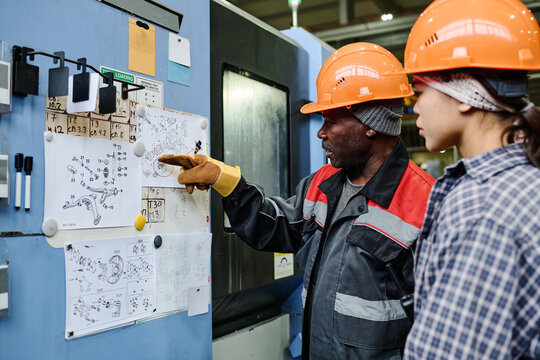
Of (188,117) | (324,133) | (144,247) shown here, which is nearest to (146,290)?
(144,247)

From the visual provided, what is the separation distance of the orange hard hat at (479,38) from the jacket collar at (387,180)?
478mm

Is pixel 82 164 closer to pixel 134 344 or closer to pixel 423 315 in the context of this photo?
pixel 134 344

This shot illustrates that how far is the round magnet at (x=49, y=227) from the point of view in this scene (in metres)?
0.92

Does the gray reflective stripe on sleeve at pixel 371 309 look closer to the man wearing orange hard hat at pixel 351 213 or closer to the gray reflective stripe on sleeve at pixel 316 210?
the man wearing orange hard hat at pixel 351 213

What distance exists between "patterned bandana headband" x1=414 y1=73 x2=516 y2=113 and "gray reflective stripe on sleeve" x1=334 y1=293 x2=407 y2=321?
649 mm

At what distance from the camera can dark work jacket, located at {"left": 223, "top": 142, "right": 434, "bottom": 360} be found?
1243 mm

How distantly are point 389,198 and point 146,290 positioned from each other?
2.41 feet

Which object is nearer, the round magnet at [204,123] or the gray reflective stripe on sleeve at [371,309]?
the gray reflective stripe on sleeve at [371,309]

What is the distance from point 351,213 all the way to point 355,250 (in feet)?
0.38

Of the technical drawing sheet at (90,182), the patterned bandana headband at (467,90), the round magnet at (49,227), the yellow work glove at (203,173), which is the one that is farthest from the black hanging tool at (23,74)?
the patterned bandana headband at (467,90)

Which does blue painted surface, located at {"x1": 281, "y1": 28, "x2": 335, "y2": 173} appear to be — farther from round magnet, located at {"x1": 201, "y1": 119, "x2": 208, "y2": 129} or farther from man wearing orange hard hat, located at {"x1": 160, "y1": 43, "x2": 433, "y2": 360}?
round magnet, located at {"x1": 201, "y1": 119, "x2": 208, "y2": 129}

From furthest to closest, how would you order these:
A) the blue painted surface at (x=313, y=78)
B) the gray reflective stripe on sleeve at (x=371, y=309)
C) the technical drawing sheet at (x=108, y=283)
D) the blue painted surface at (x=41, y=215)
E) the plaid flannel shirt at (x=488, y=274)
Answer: the blue painted surface at (x=313, y=78)
the gray reflective stripe on sleeve at (x=371, y=309)
the technical drawing sheet at (x=108, y=283)
the blue painted surface at (x=41, y=215)
the plaid flannel shirt at (x=488, y=274)

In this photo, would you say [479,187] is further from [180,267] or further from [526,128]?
[180,267]

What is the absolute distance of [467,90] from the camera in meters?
0.82
